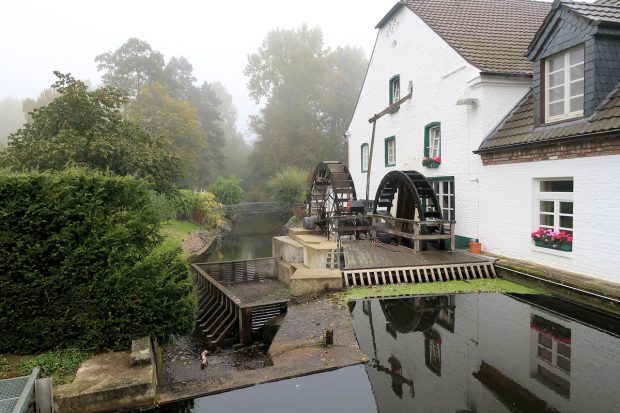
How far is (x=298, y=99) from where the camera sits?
4566cm

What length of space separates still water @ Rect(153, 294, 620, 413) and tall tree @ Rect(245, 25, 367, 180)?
118ft

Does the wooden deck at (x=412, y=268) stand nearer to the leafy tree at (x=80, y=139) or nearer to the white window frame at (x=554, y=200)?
the white window frame at (x=554, y=200)

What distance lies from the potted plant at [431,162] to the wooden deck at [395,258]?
3.01 meters

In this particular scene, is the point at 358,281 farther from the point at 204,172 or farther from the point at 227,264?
the point at 204,172

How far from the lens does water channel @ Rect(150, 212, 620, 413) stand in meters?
4.42

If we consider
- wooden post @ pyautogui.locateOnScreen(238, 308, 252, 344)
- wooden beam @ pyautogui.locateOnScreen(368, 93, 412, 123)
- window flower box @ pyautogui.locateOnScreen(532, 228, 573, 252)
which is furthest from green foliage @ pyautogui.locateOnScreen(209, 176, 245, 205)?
window flower box @ pyautogui.locateOnScreen(532, 228, 573, 252)

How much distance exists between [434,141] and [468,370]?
9.50 meters

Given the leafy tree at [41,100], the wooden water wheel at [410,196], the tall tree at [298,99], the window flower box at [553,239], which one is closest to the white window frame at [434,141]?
the wooden water wheel at [410,196]

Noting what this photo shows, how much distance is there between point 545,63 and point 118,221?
910 cm

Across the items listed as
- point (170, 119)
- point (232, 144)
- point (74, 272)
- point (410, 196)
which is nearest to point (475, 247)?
point (410, 196)

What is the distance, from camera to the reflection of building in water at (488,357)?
4.42m

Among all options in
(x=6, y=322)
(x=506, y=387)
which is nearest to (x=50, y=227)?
(x=6, y=322)

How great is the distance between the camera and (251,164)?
46.7 m

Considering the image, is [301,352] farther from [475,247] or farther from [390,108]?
[390,108]
